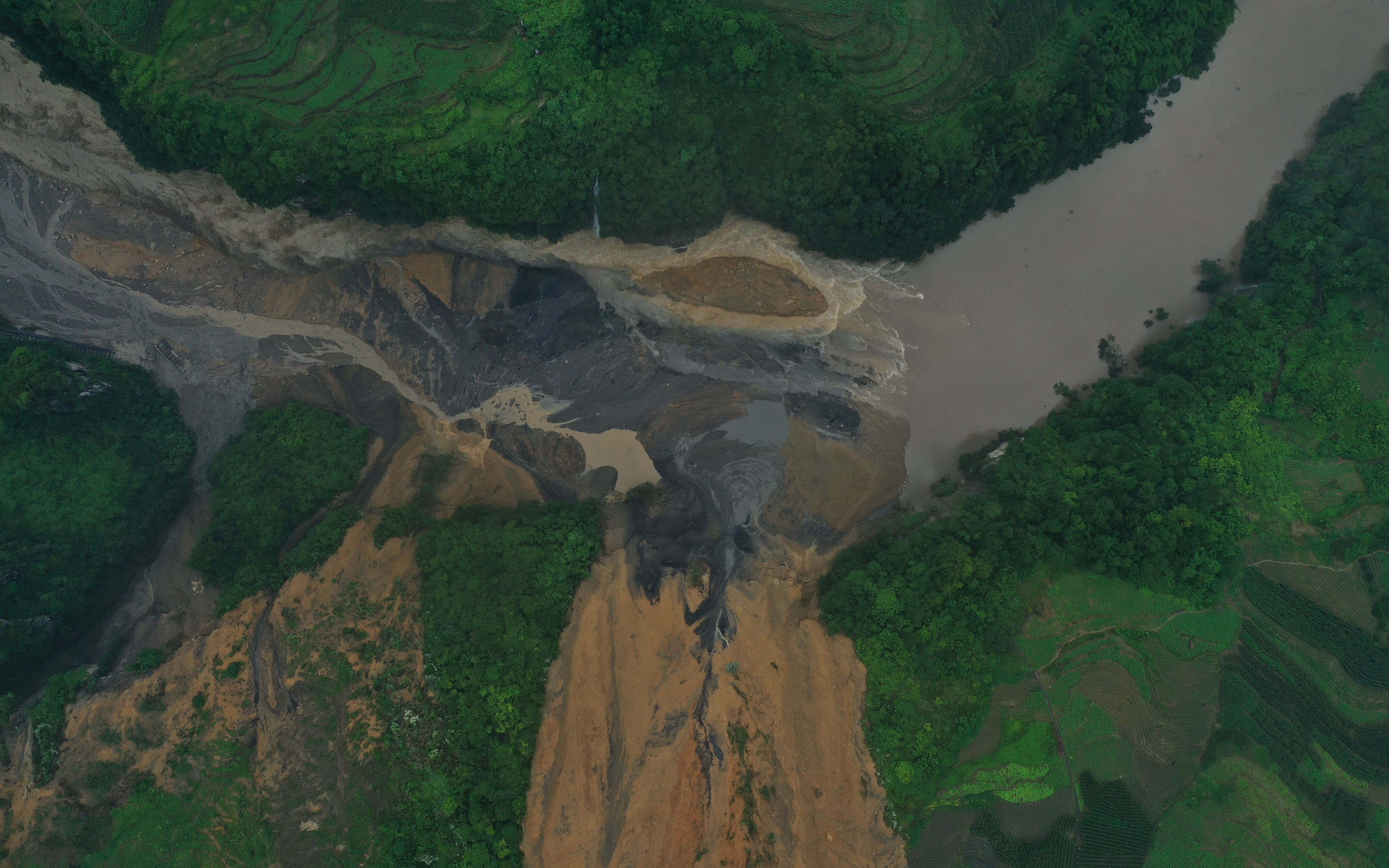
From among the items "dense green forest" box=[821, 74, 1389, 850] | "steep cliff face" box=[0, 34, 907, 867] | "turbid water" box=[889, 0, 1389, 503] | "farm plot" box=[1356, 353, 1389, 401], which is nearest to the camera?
"dense green forest" box=[821, 74, 1389, 850]

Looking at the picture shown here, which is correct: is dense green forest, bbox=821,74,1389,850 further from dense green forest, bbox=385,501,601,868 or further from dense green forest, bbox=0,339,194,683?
dense green forest, bbox=0,339,194,683

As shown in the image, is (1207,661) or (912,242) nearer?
(1207,661)

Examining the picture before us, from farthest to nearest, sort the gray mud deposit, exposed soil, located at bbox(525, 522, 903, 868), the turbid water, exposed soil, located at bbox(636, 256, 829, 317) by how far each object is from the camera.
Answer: the turbid water, the gray mud deposit, exposed soil, located at bbox(636, 256, 829, 317), exposed soil, located at bbox(525, 522, 903, 868)

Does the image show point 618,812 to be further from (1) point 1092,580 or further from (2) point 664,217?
(2) point 664,217

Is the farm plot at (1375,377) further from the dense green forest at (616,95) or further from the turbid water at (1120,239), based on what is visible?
the dense green forest at (616,95)

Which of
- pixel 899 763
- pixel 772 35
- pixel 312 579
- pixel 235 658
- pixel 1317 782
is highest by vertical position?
pixel 772 35

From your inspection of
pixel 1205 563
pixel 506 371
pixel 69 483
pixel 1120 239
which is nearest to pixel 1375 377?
pixel 1205 563

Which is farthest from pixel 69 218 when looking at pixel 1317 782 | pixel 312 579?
pixel 1317 782

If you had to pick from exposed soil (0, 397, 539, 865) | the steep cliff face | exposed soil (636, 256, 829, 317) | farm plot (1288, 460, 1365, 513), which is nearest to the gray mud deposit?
the steep cliff face

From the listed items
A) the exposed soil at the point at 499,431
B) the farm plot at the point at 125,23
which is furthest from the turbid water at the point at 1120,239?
the farm plot at the point at 125,23
